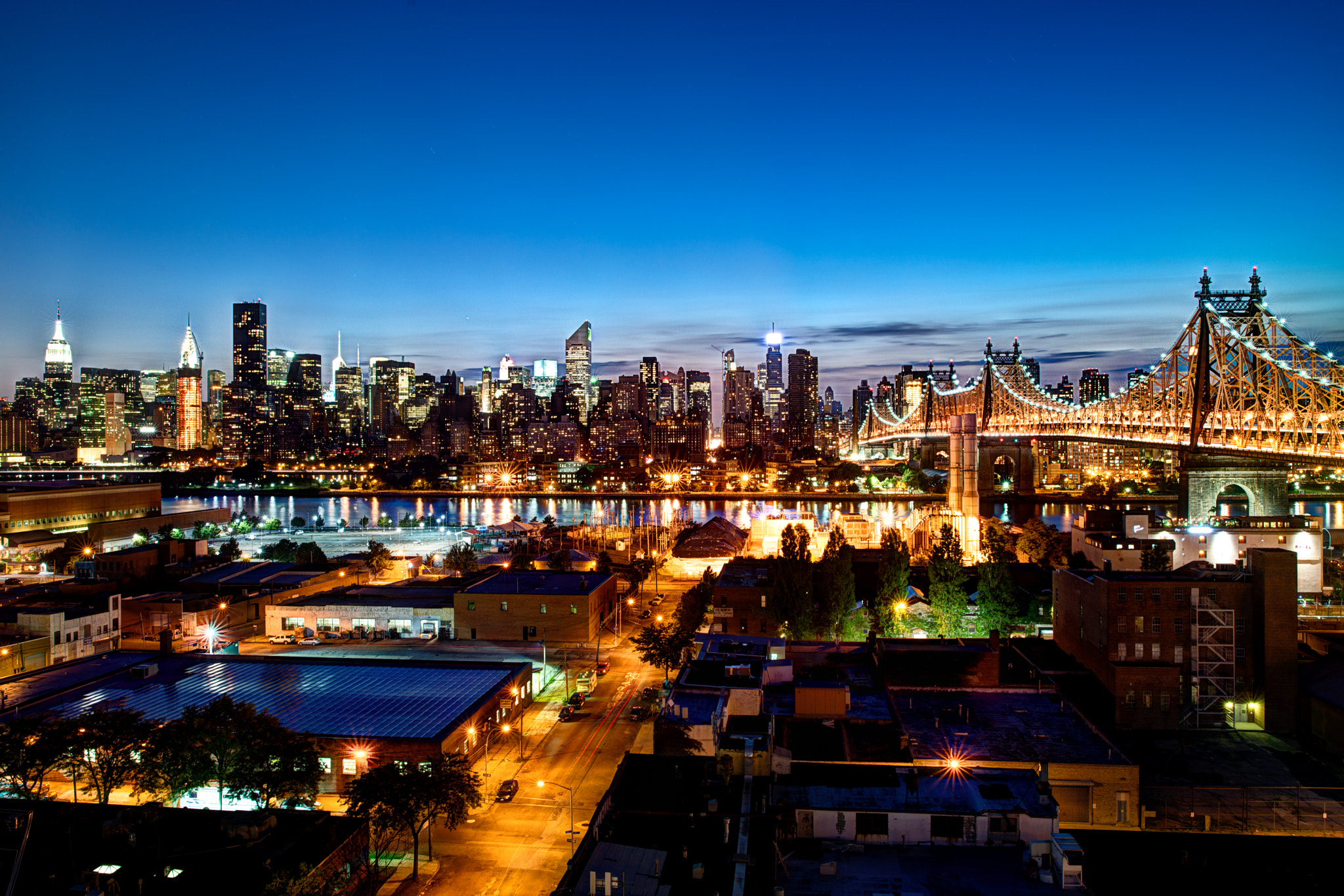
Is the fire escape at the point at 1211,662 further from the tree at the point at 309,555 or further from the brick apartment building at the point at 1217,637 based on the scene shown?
the tree at the point at 309,555

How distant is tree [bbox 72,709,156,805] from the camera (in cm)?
1088

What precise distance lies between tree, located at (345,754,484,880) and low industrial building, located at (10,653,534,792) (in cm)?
182

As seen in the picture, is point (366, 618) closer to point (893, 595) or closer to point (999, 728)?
point (893, 595)

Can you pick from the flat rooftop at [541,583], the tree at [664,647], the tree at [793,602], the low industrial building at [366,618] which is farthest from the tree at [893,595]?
the low industrial building at [366,618]

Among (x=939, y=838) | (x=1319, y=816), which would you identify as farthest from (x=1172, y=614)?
(x=939, y=838)

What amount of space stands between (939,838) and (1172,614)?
1048 centimetres

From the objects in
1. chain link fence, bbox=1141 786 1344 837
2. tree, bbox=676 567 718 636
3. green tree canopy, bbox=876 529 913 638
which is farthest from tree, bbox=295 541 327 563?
chain link fence, bbox=1141 786 1344 837

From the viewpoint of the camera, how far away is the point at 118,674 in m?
15.9

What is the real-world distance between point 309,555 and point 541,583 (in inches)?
662

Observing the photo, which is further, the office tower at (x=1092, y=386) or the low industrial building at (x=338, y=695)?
the office tower at (x=1092, y=386)

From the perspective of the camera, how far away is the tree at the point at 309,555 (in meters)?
34.6

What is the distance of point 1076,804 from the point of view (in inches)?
435

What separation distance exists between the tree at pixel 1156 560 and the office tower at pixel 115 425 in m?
177

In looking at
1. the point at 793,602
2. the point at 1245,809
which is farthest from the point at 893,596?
the point at 1245,809
